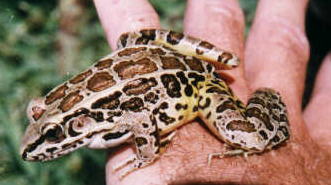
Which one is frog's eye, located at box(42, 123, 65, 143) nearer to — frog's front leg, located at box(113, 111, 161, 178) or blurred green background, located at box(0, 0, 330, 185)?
frog's front leg, located at box(113, 111, 161, 178)

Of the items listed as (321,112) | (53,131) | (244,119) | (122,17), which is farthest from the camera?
(122,17)

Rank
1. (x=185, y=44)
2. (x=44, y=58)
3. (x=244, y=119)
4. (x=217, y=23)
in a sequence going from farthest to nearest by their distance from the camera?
(x=44, y=58) → (x=217, y=23) → (x=185, y=44) → (x=244, y=119)

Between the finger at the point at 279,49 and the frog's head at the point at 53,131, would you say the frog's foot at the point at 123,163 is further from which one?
the finger at the point at 279,49

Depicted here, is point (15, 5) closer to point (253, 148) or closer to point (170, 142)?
point (170, 142)

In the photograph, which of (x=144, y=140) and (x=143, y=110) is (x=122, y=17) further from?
(x=144, y=140)

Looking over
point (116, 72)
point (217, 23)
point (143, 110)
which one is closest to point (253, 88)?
point (217, 23)

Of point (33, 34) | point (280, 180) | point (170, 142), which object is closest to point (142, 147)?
point (170, 142)
